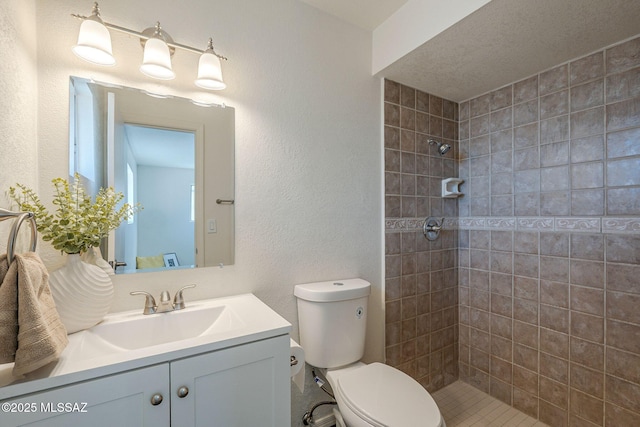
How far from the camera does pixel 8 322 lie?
0.60 metres

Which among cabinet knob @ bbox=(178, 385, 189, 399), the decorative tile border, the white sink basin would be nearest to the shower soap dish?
the decorative tile border

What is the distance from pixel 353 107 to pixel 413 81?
1.59 feet

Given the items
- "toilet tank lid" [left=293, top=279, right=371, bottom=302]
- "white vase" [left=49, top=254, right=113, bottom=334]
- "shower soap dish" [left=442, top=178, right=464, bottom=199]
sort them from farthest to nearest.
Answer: "shower soap dish" [left=442, top=178, right=464, bottom=199]
"toilet tank lid" [left=293, top=279, right=371, bottom=302]
"white vase" [left=49, top=254, right=113, bottom=334]

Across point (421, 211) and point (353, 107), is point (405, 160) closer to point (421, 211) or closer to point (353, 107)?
point (421, 211)

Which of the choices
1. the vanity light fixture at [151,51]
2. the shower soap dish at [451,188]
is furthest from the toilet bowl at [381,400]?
the vanity light fixture at [151,51]

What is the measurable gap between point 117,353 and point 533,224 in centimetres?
215

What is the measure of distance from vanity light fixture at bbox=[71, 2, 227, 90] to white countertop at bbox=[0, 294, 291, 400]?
3.10 ft

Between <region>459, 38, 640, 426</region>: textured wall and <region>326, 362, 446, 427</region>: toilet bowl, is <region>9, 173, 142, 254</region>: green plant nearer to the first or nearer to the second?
<region>326, 362, 446, 427</region>: toilet bowl

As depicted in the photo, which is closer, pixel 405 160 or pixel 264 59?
pixel 264 59

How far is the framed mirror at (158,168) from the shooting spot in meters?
1.07

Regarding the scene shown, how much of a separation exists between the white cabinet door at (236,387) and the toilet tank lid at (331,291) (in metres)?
0.42

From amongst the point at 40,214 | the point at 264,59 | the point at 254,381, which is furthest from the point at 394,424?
the point at 264,59

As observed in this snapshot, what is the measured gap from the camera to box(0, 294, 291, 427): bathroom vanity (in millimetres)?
659

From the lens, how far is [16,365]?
1.96ft
